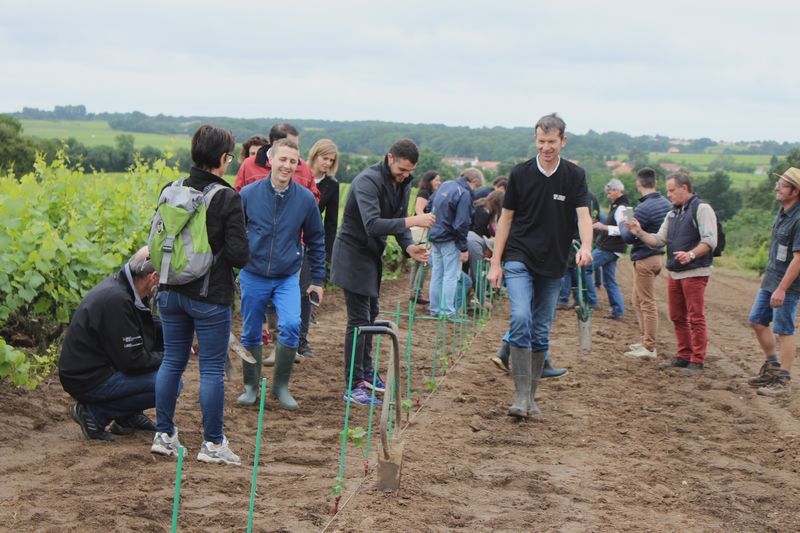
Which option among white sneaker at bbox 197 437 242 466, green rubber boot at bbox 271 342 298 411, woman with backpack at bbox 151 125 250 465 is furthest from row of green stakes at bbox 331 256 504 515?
woman with backpack at bbox 151 125 250 465

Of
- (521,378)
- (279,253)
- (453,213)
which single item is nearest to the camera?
(279,253)

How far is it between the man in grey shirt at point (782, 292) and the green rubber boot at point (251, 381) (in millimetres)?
4513

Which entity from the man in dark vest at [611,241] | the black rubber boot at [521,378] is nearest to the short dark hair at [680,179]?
the man in dark vest at [611,241]

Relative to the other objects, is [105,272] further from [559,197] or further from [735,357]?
A: [735,357]

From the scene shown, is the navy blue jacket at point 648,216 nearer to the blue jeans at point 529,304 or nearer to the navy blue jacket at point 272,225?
the blue jeans at point 529,304

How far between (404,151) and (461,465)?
2262 mm

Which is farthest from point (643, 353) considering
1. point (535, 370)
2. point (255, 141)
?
point (255, 141)

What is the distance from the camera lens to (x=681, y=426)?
654 cm

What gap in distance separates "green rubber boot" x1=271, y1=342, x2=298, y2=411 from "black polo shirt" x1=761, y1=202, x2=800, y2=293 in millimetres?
4254

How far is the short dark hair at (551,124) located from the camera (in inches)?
240

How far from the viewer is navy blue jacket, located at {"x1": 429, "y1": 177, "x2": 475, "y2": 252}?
1051 centimetres

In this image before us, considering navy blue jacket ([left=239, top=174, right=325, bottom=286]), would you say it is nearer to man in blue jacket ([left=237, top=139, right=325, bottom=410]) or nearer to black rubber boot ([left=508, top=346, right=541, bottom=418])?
man in blue jacket ([left=237, top=139, right=325, bottom=410])

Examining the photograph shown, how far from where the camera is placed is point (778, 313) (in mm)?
7855

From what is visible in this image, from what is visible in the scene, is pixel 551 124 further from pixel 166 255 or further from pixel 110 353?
pixel 110 353
